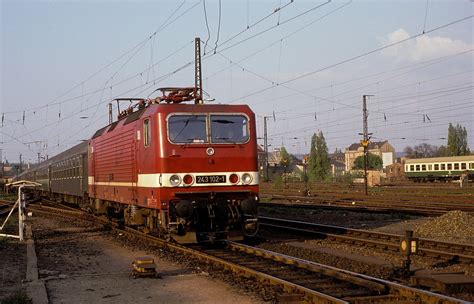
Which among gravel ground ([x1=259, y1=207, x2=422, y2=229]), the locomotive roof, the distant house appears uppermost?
the distant house

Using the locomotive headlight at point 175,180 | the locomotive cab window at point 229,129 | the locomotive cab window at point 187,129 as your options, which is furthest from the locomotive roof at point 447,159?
the locomotive headlight at point 175,180

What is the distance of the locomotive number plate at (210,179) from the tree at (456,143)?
8462 centimetres

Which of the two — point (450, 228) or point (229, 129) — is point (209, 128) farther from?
point (450, 228)

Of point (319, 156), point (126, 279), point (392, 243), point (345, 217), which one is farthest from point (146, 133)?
point (319, 156)

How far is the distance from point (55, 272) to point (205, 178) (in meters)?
3.95

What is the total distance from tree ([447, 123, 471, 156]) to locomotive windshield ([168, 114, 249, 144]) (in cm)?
8394

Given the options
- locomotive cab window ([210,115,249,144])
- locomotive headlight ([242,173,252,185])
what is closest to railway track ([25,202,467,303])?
locomotive headlight ([242,173,252,185])

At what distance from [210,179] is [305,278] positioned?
4241 millimetres

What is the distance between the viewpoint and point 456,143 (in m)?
90.4

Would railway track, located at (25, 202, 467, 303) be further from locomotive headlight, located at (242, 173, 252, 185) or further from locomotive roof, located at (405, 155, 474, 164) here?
locomotive roof, located at (405, 155, 474, 164)

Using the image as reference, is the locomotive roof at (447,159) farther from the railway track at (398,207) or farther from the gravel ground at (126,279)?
the gravel ground at (126,279)

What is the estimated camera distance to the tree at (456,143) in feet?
296

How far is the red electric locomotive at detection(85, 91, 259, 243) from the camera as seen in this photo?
496 inches

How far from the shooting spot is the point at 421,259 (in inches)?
445
